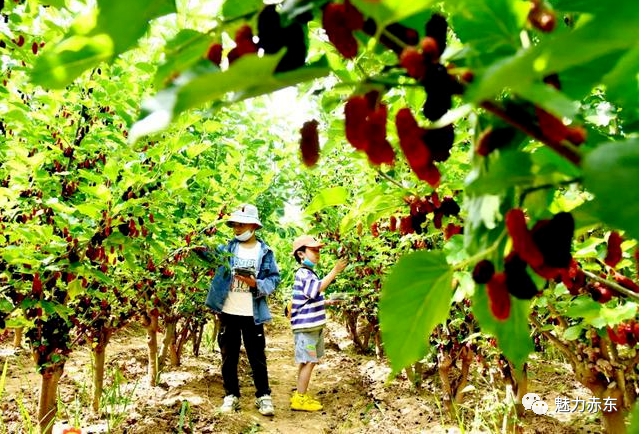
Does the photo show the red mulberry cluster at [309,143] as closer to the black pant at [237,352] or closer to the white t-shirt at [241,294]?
the white t-shirt at [241,294]

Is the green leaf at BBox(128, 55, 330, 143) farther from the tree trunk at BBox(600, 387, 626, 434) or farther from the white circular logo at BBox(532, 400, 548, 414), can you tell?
the white circular logo at BBox(532, 400, 548, 414)

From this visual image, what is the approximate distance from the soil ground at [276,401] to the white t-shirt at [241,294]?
703mm

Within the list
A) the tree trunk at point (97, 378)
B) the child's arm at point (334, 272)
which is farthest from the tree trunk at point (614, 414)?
the tree trunk at point (97, 378)

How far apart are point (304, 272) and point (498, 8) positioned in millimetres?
3786

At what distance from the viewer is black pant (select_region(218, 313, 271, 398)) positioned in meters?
3.78

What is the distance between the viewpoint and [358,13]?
33 cm

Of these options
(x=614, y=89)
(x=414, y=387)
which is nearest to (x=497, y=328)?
(x=614, y=89)

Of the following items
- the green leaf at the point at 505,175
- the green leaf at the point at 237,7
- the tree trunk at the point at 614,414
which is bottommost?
the tree trunk at the point at 614,414

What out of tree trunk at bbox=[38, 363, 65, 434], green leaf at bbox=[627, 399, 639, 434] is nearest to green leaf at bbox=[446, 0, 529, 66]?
green leaf at bbox=[627, 399, 639, 434]

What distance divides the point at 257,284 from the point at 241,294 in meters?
0.19

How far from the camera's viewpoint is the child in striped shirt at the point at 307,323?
400cm

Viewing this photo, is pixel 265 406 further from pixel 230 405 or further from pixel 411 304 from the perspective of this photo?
pixel 411 304

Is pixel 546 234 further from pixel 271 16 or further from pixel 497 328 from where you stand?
pixel 271 16

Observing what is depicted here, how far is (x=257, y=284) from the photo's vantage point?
3717 millimetres
